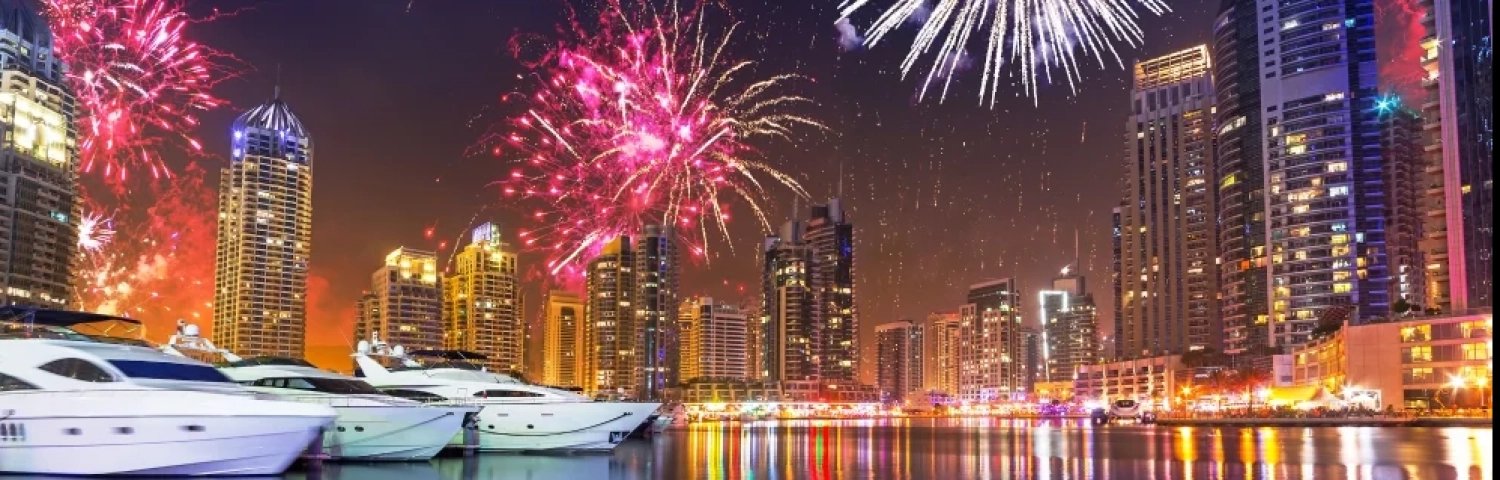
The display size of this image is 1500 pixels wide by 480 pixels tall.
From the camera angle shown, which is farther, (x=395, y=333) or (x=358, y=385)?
(x=395, y=333)

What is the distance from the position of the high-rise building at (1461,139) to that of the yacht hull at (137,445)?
98.9 meters

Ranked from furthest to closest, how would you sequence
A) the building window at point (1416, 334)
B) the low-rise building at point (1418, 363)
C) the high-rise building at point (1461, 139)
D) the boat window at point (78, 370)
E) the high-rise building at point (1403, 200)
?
the high-rise building at point (1403, 200), the high-rise building at point (1461, 139), the building window at point (1416, 334), the low-rise building at point (1418, 363), the boat window at point (78, 370)

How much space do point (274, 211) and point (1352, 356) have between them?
430ft

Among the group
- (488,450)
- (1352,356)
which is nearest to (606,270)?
(1352,356)

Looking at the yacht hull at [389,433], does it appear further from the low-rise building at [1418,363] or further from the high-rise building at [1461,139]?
the high-rise building at [1461,139]

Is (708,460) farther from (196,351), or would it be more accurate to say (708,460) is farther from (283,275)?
(283,275)

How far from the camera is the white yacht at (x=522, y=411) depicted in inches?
1537

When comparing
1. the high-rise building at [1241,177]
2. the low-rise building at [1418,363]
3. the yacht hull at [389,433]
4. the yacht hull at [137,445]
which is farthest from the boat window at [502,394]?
the high-rise building at [1241,177]

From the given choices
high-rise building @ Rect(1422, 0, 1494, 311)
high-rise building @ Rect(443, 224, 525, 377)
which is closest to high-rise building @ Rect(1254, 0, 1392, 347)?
high-rise building @ Rect(1422, 0, 1494, 311)

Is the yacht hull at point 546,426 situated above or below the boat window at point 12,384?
below

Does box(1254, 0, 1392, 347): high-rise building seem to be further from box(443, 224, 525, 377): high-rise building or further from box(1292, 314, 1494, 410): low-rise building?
box(443, 224, 525, 377): high-rise building

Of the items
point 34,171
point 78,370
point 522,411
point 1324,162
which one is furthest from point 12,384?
point 1324,162

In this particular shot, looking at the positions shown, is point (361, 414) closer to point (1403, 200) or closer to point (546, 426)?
point (546, 426)

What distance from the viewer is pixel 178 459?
24969mm
